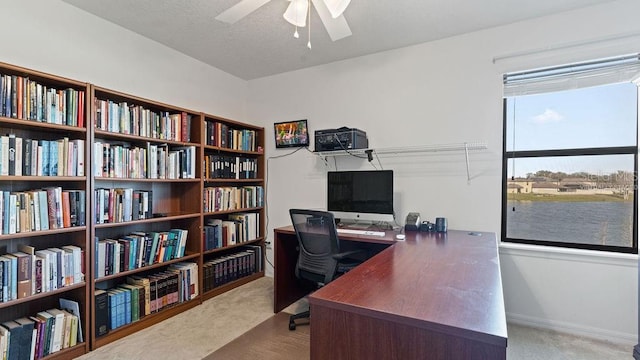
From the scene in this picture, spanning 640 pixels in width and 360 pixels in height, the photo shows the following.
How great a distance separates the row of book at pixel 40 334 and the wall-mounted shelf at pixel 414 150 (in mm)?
2287

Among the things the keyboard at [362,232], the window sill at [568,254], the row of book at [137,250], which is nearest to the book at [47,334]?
the row of book at [137,250]

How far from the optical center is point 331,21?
1.79m

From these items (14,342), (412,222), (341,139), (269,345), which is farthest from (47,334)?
(412,222)

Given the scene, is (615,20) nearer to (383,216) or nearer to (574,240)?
(574,240)

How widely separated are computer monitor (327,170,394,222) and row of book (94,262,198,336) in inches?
57.8

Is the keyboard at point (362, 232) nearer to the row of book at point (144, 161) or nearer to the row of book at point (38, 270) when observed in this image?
the row of book at point (144, 161)

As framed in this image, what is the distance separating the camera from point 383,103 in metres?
2.97

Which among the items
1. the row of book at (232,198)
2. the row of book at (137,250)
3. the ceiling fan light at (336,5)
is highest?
the ceiling fan light at (336,5)

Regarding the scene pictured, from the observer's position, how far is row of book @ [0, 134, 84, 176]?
173cm

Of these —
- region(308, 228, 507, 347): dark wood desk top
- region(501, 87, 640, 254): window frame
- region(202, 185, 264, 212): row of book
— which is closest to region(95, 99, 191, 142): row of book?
region(202, 185, 264, 212): row of book

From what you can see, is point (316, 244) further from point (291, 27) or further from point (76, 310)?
point (291, 27)

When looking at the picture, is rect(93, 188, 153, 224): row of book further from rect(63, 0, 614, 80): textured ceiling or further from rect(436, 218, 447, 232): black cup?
rect(436, 218, 447, 232): black cup

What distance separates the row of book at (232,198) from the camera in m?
2.97

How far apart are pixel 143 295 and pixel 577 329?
3.32 meters
